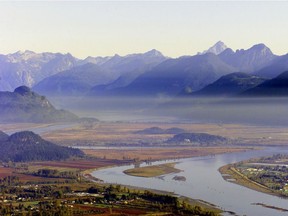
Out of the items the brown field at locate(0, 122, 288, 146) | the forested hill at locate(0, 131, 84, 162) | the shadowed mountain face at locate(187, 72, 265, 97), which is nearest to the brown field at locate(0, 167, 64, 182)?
the forested hill at locate(0, 131, 84, 162)

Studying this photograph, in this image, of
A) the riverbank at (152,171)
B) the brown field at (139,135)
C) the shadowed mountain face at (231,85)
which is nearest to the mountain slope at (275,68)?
the shadowed mountain face at (231,85)

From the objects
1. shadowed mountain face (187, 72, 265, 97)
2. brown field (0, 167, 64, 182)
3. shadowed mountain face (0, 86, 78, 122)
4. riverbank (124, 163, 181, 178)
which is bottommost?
riverbank (124, 163, 181, 178)

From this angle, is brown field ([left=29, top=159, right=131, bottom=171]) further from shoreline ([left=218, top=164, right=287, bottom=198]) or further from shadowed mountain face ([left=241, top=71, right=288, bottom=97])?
shadowed mountain face ([left=241, top=71, right=288, bottom=97])

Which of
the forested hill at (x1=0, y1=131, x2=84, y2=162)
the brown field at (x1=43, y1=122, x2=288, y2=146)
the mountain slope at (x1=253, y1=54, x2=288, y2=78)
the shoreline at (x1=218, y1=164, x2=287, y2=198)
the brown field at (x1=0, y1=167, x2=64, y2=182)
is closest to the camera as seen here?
the shoreline at (x1=218, y1=164, x2=287, y2=198)

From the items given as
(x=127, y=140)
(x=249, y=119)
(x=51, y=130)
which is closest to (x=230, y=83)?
(x=249, y=119)

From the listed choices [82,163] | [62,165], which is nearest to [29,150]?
[62,165]

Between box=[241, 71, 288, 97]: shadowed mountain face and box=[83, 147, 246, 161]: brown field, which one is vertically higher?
box=[241, 71, 288, 97]: shadowed mountain face
